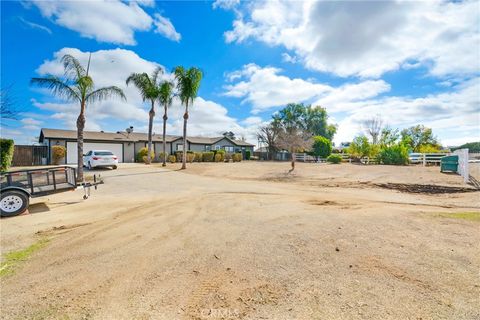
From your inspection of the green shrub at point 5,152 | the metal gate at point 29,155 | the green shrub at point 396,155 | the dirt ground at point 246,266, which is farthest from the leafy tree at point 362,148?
the metal gate at point 29,155

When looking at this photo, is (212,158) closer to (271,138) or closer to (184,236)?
(271,138)

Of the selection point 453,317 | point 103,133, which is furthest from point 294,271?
point 103,133

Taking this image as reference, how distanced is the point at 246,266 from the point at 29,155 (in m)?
30.0

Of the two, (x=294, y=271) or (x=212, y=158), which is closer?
(x=294, y=271)

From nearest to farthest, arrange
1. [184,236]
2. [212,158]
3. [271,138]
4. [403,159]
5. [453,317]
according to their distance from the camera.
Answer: [453,317], [184,236], [403,159], [212,158], [271,138]

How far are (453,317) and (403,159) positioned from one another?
91.3ft

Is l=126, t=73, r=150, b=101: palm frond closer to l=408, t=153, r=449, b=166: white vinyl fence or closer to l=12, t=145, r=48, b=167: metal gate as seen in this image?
l=12, t=145, r=48, b=167: metal gate

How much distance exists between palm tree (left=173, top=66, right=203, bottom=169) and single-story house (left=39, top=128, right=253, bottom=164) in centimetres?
1115

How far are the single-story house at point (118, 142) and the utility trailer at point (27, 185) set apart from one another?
2296cm

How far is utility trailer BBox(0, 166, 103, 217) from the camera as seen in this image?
6562 millimetres

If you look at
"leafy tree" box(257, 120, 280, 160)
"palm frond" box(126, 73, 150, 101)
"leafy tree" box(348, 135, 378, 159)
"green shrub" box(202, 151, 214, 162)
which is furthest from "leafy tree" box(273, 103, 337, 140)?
"palm frond" box(126, 73, 150, 101)

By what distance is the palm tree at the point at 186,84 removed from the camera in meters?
22.0

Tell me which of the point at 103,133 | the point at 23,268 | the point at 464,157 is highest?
the point at 103,133

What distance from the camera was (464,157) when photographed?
1295 cm
